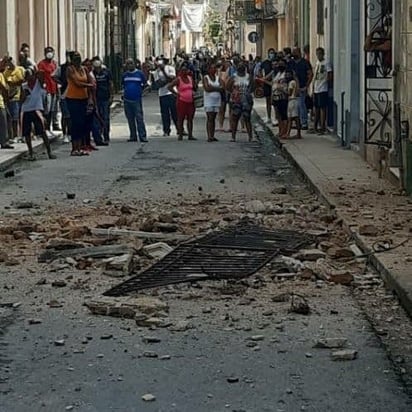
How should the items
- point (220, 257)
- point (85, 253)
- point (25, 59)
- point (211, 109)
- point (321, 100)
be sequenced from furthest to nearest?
point (25, 59), point (211, 109), point (321, 100), point (85, 253), point (220, 257)

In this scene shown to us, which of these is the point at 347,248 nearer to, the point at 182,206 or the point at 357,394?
the point at 182,206

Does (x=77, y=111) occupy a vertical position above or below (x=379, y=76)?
below

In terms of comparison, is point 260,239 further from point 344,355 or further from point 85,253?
point 344,355

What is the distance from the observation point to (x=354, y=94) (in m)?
22.1

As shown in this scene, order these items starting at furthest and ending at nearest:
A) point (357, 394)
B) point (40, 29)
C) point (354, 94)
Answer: point (40, 29)
point (354, 94)
point (357, 394)

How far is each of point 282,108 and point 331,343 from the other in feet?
58.7

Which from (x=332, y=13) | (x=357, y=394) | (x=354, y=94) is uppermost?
(x=332, y=13)

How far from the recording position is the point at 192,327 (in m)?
8.54

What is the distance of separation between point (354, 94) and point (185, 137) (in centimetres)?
725

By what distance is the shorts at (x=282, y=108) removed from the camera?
25.4 metres

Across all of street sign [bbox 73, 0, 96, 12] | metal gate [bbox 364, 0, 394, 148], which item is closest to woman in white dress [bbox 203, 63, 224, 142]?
metal gate [bbox 364, 0, 394, 148]

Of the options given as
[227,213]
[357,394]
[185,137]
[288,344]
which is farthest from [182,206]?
[185,137]

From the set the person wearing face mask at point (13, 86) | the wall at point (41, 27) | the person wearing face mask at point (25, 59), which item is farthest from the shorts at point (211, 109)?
the wall at point (41, 27)

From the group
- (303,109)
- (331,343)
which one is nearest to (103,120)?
(303,109)
